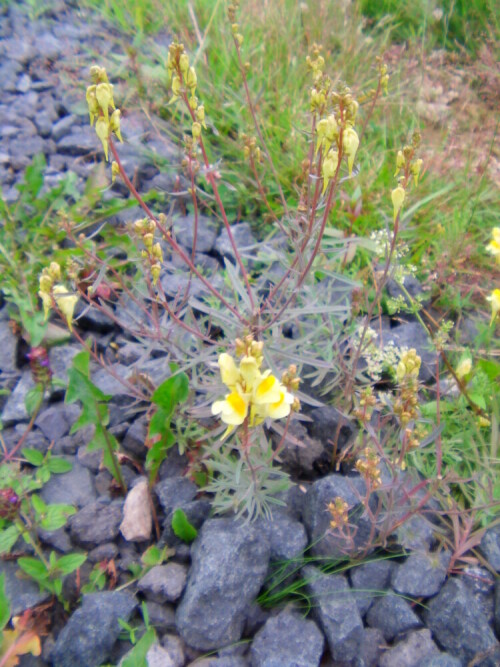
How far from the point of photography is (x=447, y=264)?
2.85 meters

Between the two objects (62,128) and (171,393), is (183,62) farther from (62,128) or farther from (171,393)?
(62,128)

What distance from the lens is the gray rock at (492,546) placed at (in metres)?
1.85

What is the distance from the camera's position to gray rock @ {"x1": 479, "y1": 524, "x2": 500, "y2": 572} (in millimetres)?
1846

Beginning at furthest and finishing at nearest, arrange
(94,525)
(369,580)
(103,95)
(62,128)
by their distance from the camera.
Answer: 1. (62,128)
2. (94,525)
3. (369,580)
4. (103,95)

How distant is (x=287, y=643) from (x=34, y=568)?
32.7 inches

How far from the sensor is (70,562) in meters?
1.81

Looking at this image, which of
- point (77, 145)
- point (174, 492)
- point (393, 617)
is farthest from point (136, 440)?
point (77, 145)

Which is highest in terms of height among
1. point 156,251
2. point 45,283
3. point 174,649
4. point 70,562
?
point 156,251

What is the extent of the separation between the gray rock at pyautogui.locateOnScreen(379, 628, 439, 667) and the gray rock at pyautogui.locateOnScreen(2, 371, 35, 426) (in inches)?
64.5

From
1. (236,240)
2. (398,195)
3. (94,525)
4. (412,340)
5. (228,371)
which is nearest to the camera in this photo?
(228,371)

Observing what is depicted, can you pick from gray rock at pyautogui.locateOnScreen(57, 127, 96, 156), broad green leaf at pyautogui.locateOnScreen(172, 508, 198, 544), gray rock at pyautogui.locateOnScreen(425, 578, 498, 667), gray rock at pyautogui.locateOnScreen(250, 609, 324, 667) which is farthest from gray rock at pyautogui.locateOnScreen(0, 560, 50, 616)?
gray rock at pyautogui.locateOnScreen(57, 127, 96, 156)

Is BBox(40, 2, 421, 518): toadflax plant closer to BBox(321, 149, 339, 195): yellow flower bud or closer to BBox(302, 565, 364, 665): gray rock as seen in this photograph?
BBox(321, 149, 339, 195): yellow flower bud

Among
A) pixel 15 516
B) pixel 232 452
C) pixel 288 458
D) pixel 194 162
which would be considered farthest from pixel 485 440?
pixel 15 516

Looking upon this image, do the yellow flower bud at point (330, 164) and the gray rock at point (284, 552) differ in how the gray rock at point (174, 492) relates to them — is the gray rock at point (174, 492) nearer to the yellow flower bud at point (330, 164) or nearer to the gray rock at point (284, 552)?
the gray rock at point (284, 552)
